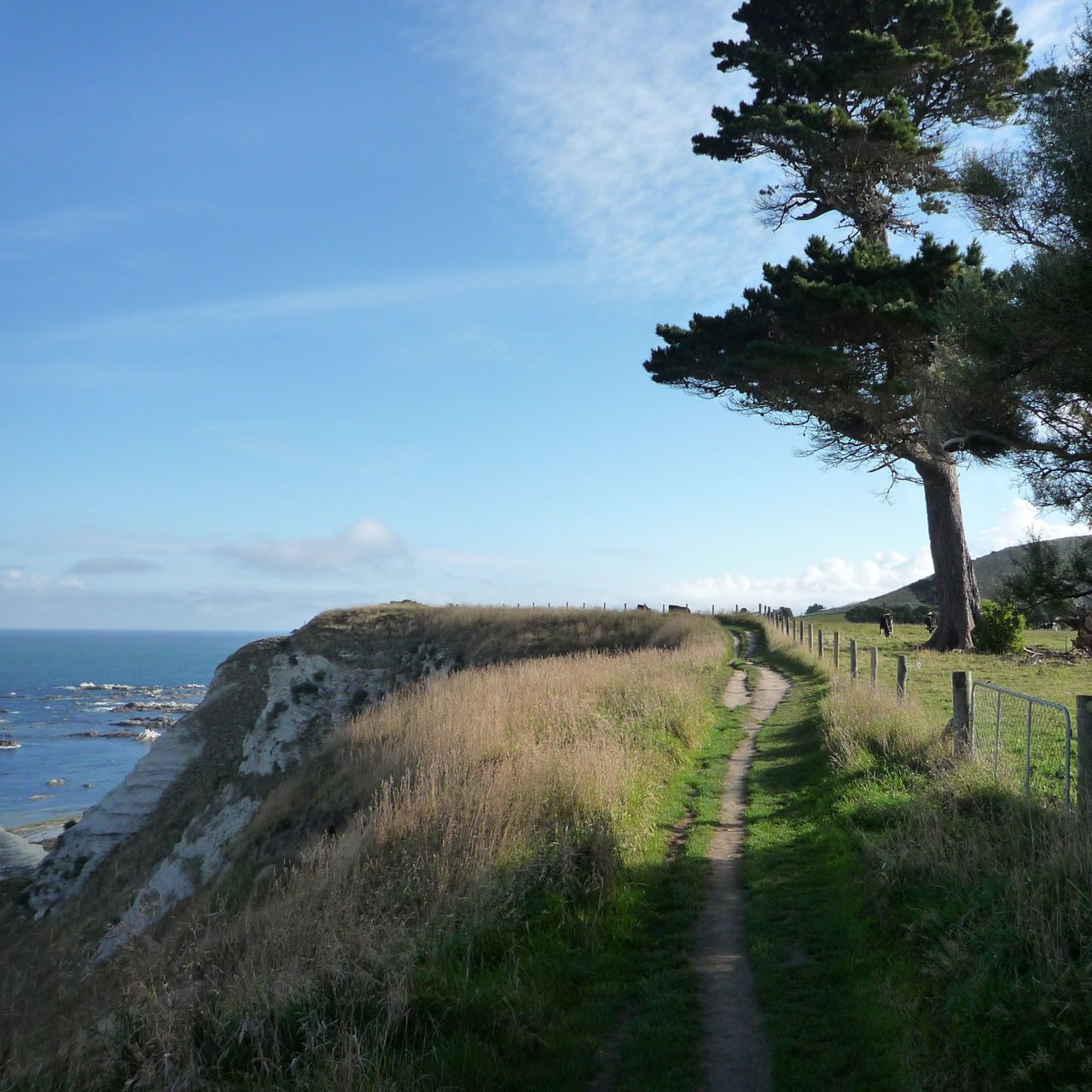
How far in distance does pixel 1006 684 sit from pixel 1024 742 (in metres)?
8.50

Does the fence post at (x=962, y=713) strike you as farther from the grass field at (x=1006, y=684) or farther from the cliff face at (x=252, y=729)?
the cliff face at (x=252, y=729)

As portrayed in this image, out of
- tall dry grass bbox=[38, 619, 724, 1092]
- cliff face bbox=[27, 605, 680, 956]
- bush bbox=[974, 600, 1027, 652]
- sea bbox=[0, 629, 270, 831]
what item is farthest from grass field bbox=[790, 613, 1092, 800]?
sea bbox=[0, 629, 270, 831]

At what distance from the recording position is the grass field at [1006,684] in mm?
11037

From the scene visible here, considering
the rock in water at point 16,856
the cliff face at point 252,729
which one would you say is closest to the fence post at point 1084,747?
the cliff face at point 252,729

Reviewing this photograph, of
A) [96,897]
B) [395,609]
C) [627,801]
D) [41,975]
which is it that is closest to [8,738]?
[395,609]

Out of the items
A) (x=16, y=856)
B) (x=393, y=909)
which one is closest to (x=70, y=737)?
(x=16, y=856)

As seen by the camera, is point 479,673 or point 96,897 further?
point 96,897

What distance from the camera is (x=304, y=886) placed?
795 cm

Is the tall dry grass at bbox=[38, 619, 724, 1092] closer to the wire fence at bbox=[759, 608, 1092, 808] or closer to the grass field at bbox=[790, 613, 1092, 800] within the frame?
the wire fence at bbox=[759, 608, 1092, 808]

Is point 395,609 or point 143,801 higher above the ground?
point 395,609

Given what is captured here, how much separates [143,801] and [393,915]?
32.1 meters

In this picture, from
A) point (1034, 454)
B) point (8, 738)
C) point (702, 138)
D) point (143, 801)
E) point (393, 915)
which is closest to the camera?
point (393, 915)

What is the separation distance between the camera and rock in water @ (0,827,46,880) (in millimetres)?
33000

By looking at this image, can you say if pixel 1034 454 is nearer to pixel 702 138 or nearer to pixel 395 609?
pixel 702 138
